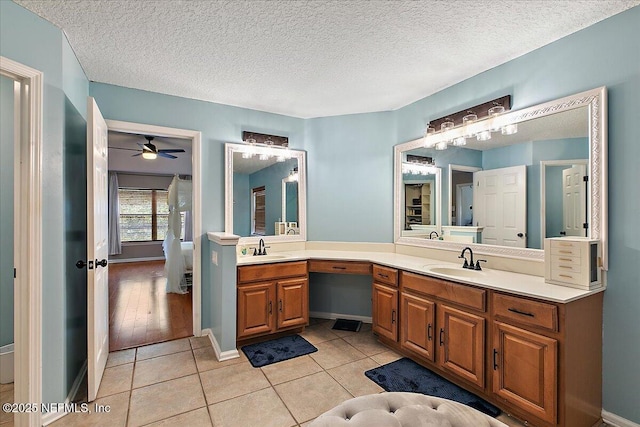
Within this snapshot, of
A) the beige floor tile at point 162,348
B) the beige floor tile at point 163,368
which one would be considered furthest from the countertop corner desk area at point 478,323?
the beige floor tile at point 162,348

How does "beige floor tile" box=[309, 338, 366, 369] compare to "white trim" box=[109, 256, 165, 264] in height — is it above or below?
below

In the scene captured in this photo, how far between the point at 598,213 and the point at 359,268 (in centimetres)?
190

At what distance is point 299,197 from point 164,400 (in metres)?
2.40

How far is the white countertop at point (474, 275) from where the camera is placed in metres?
1.77

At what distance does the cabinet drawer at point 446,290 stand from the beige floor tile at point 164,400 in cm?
183

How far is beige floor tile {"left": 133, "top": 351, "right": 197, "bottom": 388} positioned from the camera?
235cm

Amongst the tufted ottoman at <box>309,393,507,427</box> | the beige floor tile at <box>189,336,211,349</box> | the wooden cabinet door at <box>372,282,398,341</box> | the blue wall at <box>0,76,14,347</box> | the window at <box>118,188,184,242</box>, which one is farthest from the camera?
the window at <box>118,188,184,242</box>

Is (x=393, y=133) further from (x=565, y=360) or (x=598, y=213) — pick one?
(x=565, y=360)

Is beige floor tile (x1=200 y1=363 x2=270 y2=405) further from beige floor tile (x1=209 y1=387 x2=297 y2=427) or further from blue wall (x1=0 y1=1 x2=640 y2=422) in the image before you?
blue wall (x1=0 y1=1 x2=640 y2=422)

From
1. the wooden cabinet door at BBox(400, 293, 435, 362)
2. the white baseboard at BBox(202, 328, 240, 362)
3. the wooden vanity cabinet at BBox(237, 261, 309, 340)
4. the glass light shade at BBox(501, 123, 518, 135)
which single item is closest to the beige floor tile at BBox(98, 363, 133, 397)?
the white baseboard at BBox(202, 328, 240, 362)

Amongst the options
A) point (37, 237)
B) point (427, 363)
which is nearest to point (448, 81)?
point (427, 363)

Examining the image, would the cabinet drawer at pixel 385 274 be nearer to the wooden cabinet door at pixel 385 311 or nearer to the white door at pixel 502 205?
the wooden cabinet door at pixel 385 311

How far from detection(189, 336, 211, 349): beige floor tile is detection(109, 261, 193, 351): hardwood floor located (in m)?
0.14

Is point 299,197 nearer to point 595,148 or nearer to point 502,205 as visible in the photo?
point 502,205
